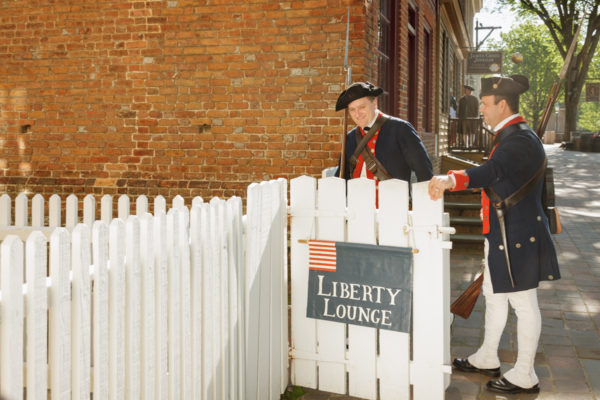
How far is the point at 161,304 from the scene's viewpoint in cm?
292

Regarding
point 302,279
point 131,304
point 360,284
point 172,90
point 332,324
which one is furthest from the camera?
point 172,90

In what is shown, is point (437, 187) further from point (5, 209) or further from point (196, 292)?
point (5, 209)

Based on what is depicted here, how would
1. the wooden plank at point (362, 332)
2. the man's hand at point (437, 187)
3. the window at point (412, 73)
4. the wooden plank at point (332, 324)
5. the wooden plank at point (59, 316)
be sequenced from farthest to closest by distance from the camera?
the window at point (412, 73) < the wooden plank at point (332, 324) < the wooden plank at point (362, 332) < the man's hand at point (437, 187) < the wooden plank at point (59, 316)

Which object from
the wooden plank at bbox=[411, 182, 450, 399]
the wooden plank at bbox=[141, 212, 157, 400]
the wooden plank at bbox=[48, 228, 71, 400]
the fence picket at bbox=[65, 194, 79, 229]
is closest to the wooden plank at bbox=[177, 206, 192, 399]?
the wooden plank at bbox=[141, 212, 157, 400]

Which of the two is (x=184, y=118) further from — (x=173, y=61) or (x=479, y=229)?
(x=479, y=229)

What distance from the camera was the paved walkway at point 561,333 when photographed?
4277mm

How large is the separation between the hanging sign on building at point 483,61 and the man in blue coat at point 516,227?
1959 centimetres

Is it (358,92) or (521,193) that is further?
(358,92)

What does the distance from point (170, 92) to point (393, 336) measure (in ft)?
16.2

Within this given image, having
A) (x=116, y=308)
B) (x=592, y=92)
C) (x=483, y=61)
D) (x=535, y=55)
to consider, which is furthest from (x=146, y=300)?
(x=535, y=55)

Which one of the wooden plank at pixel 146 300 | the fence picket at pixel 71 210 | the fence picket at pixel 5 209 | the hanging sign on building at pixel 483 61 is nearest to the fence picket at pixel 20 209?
the fence picket at pixel 5 209

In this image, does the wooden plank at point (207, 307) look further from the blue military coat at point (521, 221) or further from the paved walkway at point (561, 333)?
the blue military coat at point (521, 221)

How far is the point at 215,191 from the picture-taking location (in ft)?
26.0

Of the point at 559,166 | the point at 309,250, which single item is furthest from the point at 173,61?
the point at 559,166
